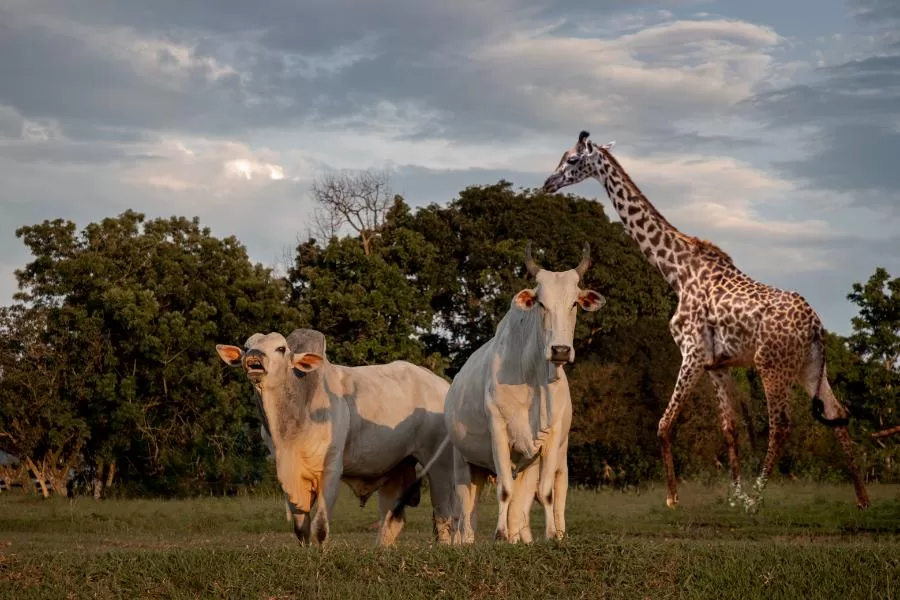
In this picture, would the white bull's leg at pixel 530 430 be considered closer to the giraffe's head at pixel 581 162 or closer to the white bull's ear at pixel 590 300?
the white bull's ear at pixel 590 300

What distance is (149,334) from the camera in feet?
103

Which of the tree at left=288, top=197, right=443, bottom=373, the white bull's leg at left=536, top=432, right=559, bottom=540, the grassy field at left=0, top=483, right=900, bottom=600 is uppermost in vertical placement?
→ the tree at left=288, top=197, right=443, bottom=373

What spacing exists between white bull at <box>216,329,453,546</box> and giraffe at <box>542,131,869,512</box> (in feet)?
15.7

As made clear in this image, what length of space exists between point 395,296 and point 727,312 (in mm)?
20036

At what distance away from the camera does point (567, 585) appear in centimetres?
1022

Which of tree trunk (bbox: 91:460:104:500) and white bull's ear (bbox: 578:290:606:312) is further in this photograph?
tree trunk (bbox: 91:460:104:500)

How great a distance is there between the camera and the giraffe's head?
18984 mm

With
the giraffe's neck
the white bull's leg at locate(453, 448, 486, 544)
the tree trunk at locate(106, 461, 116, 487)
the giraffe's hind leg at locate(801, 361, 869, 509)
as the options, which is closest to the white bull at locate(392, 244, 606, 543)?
the white bull's leg at locate(453, 448, 486, 544)

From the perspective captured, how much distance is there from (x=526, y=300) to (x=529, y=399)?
0.91m

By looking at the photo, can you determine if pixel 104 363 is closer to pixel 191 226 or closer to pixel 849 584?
pixel 191 226

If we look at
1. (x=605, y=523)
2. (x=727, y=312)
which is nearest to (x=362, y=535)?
(x=605, y=523)

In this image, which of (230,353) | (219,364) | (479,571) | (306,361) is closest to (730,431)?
(306,361)

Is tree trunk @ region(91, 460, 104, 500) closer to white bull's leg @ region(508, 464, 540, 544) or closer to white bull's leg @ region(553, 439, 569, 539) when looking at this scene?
white bull's leg @ region(553, 439, 569, 539)

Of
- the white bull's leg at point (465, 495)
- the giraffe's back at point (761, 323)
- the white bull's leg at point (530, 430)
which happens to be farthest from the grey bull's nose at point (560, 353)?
the giraffe's back at point (761, 323)
